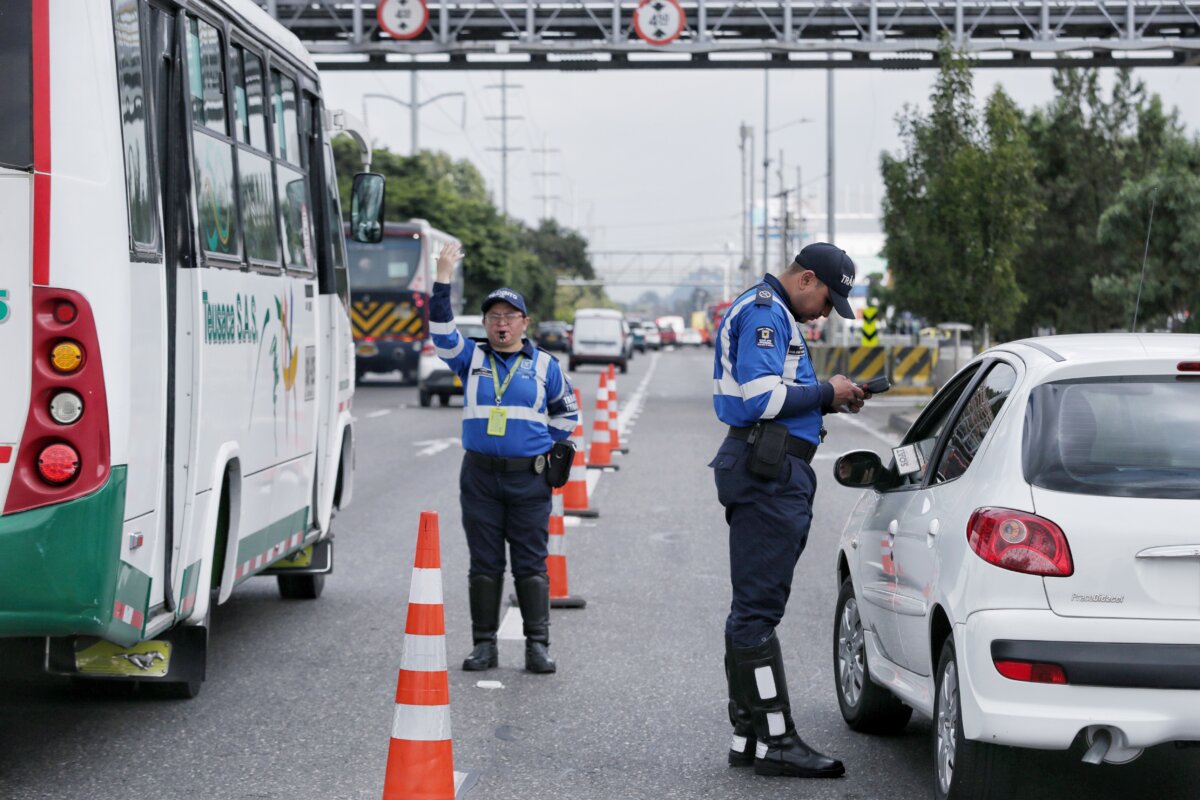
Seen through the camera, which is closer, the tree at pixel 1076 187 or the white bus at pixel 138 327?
the white bus at pixel 138 327

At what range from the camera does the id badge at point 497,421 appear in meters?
8.17

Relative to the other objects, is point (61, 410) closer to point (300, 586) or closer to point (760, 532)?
point (760, 532)

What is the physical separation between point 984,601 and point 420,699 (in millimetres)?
1708

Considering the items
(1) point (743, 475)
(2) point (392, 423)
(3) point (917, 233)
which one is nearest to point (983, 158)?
(3) point (917, 233)

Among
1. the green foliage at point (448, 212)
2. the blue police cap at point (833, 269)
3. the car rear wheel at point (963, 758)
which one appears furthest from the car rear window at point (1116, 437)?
the green foliage at point (448, 212)

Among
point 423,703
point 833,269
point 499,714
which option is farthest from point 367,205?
point 423,703

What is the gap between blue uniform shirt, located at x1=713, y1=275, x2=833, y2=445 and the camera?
244 inches

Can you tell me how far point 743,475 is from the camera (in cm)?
632

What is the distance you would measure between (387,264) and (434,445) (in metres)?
17.8

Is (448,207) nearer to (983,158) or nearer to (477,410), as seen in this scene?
(983,158)

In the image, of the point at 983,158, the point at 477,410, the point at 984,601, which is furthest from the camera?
the point at 983,158

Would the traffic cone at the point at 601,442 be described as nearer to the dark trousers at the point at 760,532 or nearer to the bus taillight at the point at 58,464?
the dark trousers at the point at 760,532

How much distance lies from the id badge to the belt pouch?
2146 mm

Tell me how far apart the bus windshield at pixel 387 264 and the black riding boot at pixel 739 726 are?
34.2m
